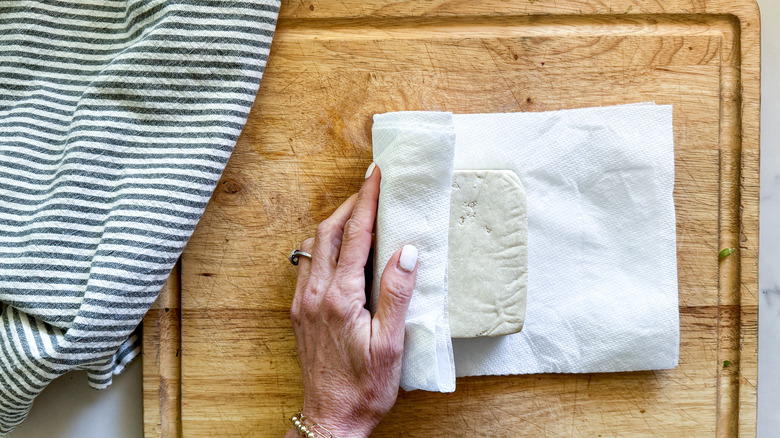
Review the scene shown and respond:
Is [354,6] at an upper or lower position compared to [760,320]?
upper

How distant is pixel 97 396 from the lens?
1100mm

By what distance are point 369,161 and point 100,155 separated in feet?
1.77

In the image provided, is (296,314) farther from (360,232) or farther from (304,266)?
(360,232)

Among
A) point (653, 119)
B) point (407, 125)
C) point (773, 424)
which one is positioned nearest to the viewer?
point (407, 125)

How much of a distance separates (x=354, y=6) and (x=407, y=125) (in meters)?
0.35

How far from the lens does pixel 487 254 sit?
37.7 inches

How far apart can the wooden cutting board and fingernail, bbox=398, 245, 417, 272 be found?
0.82ft

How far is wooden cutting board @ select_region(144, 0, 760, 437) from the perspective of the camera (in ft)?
3.48

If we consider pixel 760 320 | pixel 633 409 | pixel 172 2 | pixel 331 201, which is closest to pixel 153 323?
pixel 331 201

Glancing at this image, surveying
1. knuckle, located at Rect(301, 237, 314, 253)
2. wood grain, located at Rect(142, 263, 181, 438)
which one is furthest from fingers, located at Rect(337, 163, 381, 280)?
wood grain, located at Rect(142, 263, 181, 438)

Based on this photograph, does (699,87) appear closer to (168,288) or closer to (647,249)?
(647,249)

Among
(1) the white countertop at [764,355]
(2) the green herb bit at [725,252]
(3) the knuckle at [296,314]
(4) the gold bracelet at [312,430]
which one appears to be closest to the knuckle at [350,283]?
(3) the knuckle at [296,314]

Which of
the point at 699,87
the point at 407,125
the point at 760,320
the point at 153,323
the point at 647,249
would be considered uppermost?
the point at 699,87

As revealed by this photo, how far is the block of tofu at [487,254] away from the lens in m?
0.95
